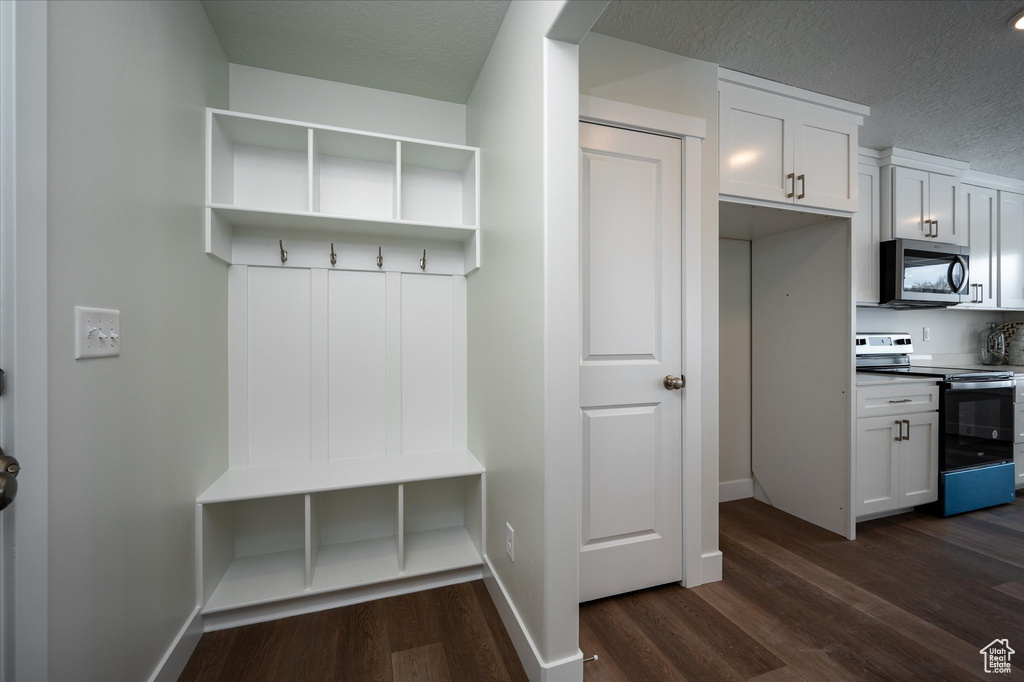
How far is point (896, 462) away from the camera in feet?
8.17

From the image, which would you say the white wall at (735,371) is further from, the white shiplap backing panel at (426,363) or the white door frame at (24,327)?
the white door frame at (24,327)

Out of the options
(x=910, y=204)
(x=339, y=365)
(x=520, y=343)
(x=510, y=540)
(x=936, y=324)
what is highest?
(x=910, y=204)

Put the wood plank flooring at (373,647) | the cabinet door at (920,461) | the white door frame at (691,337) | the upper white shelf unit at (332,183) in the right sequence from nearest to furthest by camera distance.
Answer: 1. the wood plank flooring at (373,647)
2. the upper white shelf unit at (332,183)
3. the white door frame at (691,337)
4. the cabinet door at (920,461)

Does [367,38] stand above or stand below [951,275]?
above

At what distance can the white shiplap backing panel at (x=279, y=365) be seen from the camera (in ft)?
6.20

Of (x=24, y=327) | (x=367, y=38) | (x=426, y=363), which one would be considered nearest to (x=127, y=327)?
(x=24, y=327)

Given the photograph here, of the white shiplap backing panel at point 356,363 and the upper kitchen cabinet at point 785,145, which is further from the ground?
the upper kitchen cabinet at point 785,145

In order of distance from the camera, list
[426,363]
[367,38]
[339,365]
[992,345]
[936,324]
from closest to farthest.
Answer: [367,38] → [339,365] → [426,363] → [936,324] → [992,345]

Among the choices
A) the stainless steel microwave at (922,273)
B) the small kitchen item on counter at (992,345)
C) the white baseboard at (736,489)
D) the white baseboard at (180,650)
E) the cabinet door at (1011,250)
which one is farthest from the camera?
the small kitchen item on counter at (992,345)

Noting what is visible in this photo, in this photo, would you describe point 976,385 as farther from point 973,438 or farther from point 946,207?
point 946,207

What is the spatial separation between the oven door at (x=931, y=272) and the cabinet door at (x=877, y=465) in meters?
0.92

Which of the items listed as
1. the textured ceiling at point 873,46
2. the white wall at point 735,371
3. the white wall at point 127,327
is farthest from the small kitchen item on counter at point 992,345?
the white wall at point 127,327

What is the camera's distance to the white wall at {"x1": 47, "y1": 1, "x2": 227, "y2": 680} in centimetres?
88

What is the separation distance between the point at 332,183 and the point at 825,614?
2.90 meters
